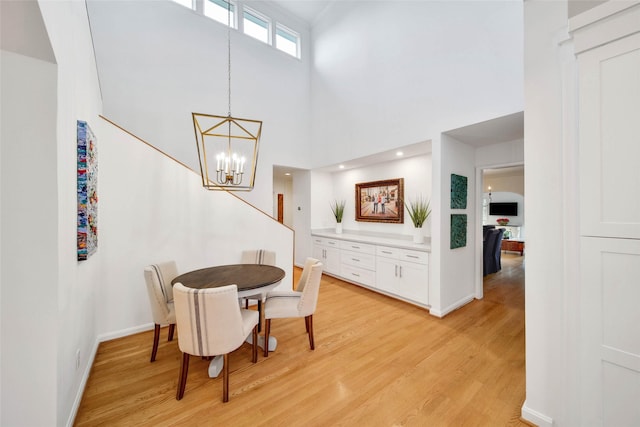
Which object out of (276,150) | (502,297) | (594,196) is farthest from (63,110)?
(502,297)

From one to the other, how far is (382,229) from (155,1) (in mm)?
5672

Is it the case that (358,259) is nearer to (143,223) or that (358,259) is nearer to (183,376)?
(183,376)

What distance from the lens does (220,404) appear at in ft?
5.74

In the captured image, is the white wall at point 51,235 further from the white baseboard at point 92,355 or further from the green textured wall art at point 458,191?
the green textured wall art at point 458,191

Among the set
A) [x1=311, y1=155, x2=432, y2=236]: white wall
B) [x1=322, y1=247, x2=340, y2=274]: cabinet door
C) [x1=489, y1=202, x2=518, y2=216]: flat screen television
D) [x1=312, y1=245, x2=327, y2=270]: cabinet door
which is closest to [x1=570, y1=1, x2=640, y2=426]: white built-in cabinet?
[x1=311, y1=155, x2=432, y2=236]: white wall

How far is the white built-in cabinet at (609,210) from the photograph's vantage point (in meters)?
1.22

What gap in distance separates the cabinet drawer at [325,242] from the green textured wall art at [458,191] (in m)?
2.30

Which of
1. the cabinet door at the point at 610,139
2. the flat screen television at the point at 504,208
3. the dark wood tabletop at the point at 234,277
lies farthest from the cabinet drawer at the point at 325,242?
the flat screen television at the point at 504,208

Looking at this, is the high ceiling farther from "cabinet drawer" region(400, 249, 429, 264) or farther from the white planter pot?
"cabinet drawer" region(400, 249, 429, 264)

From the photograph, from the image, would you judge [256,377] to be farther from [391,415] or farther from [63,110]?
[63,110]

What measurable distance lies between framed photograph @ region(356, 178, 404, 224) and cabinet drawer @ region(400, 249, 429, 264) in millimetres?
939

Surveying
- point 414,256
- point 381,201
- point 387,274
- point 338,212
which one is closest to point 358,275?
point 387,274

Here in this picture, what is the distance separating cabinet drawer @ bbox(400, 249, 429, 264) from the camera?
3.44m

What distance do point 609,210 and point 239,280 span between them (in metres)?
2.59
